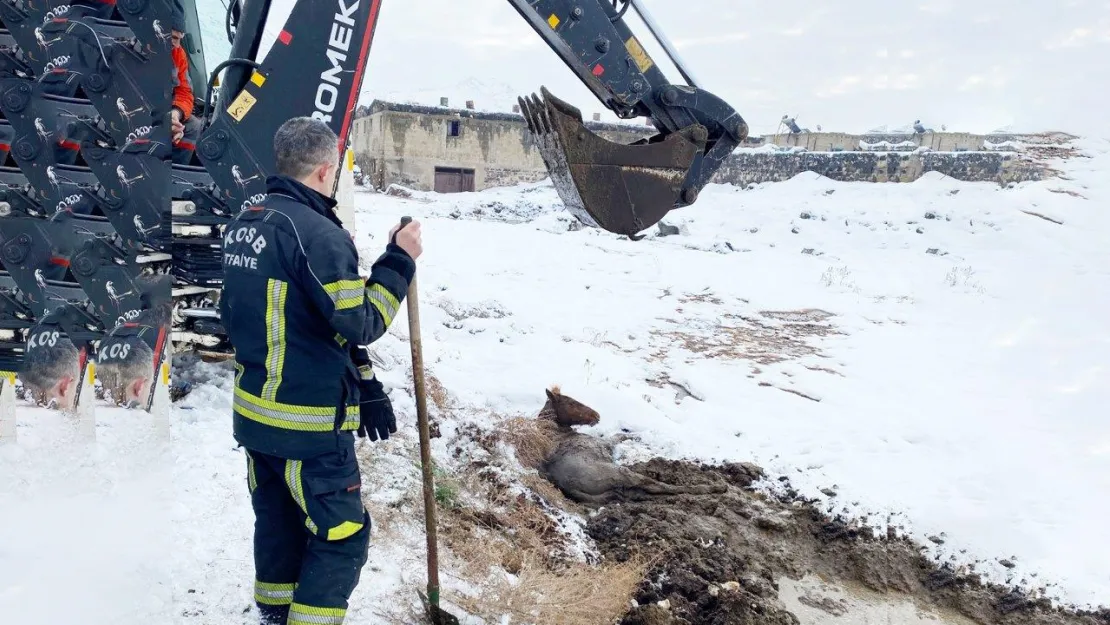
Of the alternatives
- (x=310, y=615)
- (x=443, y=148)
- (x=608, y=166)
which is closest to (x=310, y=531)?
(x=310, y=615)

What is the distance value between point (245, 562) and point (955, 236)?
17220 mm

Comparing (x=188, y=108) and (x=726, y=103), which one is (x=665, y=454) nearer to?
(x=726, y=103)

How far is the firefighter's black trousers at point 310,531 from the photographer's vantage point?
234 centimetres

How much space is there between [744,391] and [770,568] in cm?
285

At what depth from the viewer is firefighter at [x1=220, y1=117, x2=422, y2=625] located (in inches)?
89.8

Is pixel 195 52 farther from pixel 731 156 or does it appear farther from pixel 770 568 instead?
pixel 731 156

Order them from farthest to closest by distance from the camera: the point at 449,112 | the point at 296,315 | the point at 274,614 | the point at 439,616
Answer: the point at 449,112
the point at 439,616
the point at 274,614
the point at 296,315

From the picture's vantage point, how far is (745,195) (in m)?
21.3

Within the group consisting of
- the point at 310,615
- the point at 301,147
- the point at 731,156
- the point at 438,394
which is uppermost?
the point at 731,156

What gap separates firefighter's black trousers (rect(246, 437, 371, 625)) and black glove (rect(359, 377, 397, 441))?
36 centimetres

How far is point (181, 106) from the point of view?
4.55m

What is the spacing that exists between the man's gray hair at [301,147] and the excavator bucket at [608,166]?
1.33m

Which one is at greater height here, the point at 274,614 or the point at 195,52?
the point at 195,52

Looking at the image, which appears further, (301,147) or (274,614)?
(274,614)
